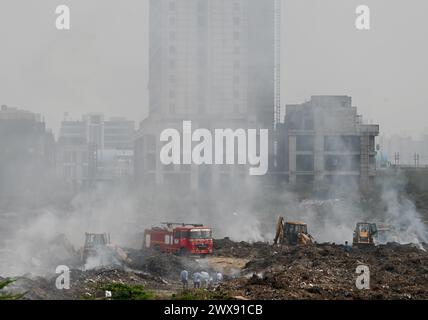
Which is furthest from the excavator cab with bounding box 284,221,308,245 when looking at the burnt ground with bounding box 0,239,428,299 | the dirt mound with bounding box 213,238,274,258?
the burnt ground with bounding box 0,239,428,299

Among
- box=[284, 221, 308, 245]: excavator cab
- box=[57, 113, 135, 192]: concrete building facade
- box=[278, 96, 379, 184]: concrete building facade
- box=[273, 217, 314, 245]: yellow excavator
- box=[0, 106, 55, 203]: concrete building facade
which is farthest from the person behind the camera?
box=[57, 113, 135, 192]: concrete building facade

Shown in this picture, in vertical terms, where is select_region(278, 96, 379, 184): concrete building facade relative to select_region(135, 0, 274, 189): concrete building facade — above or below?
below

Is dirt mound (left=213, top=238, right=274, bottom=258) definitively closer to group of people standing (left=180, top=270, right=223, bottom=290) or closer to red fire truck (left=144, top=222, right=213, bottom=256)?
red fire truck (left=144, top=222, right=213, bottom=256)

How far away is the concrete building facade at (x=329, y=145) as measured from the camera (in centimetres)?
7075

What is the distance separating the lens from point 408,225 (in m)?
51.8

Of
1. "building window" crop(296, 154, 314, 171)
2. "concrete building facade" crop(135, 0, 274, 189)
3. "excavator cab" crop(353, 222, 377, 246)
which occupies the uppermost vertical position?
"concrete building facade" crop(135, 0, 274, 189)

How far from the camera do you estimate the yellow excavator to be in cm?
3825

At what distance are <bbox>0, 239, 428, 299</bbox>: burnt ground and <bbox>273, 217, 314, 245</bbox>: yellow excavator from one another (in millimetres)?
1641

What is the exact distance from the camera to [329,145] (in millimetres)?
72812

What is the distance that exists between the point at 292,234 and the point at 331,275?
46.1 ft
